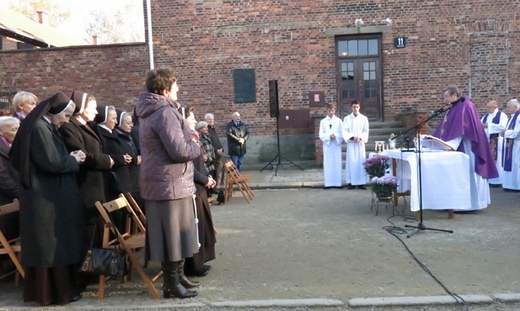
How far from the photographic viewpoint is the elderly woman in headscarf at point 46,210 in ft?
13.9

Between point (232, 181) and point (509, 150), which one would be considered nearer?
point (232, 181)

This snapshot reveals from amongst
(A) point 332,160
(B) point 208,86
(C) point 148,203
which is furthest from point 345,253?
(B) point 208,86

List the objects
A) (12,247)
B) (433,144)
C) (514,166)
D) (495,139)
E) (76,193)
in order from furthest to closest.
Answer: (495,139) < (514,166) < (433,144) < (12,247) < (76,193)

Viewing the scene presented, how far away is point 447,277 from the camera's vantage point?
480cm

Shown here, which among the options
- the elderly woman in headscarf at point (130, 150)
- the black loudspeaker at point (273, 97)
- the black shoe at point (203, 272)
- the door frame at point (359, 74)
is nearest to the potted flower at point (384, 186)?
the black shoe at point (203, 272)

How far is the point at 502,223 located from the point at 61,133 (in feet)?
20.2

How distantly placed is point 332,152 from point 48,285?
8306 mm

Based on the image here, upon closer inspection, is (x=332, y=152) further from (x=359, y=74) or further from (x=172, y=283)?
(x=172, y=283)

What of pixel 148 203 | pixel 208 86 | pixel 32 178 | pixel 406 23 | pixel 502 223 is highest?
pixel 406 23

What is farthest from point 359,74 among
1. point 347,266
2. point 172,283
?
point 172,283

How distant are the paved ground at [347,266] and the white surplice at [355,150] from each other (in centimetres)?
294

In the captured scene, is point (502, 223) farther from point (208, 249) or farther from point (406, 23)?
point (406, 23)

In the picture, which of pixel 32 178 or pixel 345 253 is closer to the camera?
pixel 32 178

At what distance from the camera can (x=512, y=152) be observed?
406 inches
